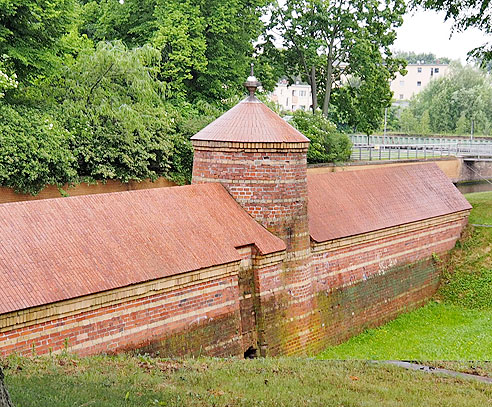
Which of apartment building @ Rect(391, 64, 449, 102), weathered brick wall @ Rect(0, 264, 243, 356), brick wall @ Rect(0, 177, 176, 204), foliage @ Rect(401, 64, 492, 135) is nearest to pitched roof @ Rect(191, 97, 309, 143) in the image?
weathered brick wall @ Rect(0, 264, 243, 356)

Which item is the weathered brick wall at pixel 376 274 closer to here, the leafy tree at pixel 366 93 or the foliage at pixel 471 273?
the foliage at pixel 471 273

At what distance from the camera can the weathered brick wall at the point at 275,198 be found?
16.4m

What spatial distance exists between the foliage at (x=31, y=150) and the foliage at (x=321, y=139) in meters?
15.7

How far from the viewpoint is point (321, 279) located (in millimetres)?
18250

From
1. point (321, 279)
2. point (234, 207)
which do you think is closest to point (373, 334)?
point (321, 279)

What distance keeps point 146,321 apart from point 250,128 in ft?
18.5

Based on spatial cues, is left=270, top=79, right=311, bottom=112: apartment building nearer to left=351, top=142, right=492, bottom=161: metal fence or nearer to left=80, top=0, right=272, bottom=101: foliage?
left=351, top=142, right=492, bottom=161: metal fence

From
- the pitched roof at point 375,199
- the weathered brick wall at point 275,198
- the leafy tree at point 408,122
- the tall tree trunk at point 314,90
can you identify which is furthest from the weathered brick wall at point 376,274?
the leafy tree at point 408,122

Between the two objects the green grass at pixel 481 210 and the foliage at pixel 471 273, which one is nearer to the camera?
the foliage at pixel 471 273

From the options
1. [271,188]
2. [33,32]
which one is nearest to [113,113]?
[33,32]

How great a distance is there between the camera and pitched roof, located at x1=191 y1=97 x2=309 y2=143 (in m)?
16.5

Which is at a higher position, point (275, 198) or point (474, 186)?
point (275, 198)

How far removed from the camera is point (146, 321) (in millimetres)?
13008

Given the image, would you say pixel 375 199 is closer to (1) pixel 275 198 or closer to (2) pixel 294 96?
(1) pixel 275 198
